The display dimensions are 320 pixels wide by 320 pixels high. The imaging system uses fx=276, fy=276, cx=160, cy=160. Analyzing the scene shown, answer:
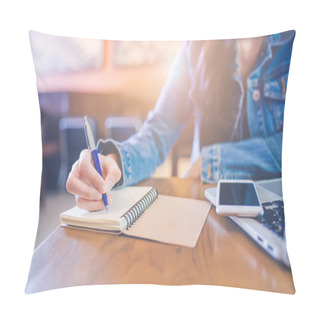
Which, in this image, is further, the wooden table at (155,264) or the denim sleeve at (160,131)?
the denim sleeve at (160,131)

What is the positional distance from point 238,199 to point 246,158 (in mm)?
115

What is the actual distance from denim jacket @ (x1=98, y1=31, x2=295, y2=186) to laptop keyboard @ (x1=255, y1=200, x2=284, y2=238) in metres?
Answer: 0.08

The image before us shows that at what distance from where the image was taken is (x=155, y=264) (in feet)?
1.99

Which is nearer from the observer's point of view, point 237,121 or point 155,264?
point 155,264

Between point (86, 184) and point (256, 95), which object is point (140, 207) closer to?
point (86, 184)

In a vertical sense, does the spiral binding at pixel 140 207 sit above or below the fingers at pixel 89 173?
below

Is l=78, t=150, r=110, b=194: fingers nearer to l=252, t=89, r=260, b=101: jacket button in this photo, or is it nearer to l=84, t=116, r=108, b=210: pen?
l=84, t=116, r=108, b=210: pen

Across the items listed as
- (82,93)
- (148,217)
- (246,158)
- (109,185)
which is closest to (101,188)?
(109,185)

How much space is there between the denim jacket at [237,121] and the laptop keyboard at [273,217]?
0.08 m

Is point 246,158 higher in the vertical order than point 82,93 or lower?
lower

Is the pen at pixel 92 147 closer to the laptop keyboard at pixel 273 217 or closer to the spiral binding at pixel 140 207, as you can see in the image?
the spiral binding at pixel 140 207

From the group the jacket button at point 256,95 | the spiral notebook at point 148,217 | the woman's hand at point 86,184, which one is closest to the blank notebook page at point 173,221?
the spiral notebook at point 148,217

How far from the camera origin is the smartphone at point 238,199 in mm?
642

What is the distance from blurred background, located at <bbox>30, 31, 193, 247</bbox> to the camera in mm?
662
